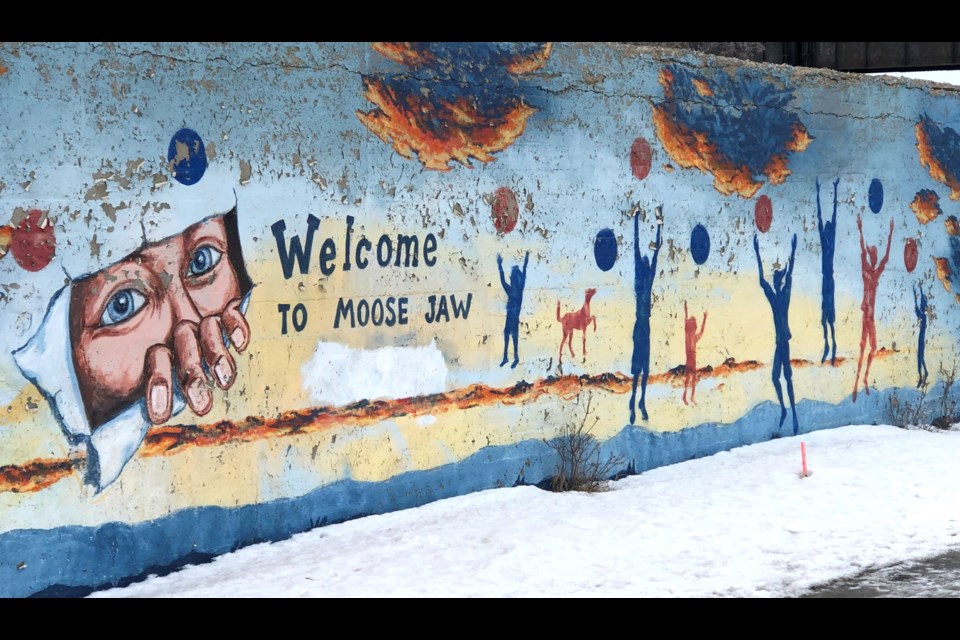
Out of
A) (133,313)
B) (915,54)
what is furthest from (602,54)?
(915,54)

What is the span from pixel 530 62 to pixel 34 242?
3951 millimetres

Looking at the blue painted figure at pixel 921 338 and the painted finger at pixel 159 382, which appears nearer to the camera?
the painted finger at pixel 159 382

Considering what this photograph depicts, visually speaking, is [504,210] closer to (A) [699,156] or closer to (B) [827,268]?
(A) [699,156]

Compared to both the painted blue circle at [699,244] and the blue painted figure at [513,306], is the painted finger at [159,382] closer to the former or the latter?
the blue painted figure at [513,306]

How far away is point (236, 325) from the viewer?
687cm

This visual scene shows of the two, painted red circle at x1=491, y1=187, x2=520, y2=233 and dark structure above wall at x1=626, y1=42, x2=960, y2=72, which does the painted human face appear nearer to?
painted red circle at x1=491, y1=187, x2=520, y2=233

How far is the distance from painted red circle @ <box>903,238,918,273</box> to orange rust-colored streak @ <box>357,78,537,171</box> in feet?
17.1

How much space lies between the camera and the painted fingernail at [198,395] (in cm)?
665

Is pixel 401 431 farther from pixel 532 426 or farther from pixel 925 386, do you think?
pixel 925 386

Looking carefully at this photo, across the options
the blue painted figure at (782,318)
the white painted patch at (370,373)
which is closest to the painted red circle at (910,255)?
the blue painted figure at (782,318)

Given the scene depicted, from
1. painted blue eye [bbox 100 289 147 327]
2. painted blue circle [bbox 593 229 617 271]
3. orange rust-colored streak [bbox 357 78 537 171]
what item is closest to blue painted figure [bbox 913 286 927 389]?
painted blue circle [bbox 593 229 617 271]

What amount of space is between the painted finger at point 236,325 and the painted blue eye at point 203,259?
26cm

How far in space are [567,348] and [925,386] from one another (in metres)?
5.27

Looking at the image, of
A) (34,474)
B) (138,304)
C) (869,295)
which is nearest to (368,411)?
(138,304)
